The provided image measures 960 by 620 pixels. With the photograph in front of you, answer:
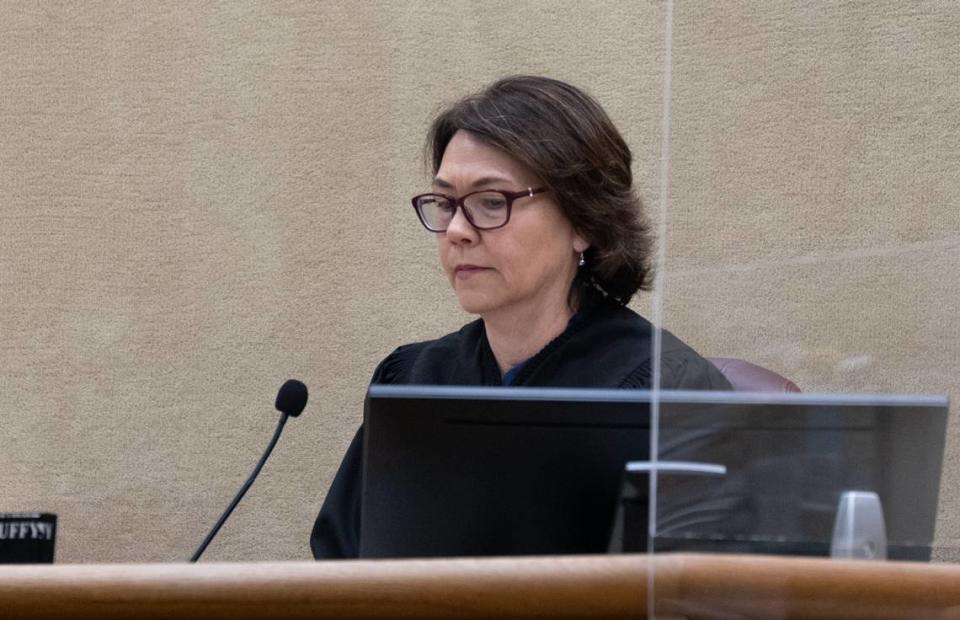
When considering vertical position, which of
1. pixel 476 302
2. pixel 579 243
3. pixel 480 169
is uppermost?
pixel 480 169

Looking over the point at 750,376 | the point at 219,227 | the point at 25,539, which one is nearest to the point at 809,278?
the point at 750,376

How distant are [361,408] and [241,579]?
2205mm

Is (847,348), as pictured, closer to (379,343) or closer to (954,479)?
(954,479)

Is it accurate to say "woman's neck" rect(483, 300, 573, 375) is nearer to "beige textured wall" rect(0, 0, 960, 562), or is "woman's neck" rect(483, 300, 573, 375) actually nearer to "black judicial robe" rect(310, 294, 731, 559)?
"black judicial robe" rect(310, 294, 731, 559)

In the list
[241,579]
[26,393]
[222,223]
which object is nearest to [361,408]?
[222,223]

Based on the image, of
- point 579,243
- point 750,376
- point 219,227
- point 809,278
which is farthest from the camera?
point 219,227

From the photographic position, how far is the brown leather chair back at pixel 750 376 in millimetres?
1640

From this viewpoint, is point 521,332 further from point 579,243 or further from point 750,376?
point 750,376

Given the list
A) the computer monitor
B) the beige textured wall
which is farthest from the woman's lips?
the beige textured wall

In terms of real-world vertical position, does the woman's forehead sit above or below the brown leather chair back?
above

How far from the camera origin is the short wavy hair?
2324 mm

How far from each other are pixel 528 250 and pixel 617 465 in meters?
0.92

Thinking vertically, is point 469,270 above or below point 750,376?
above

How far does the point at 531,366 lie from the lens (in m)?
2.26
